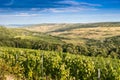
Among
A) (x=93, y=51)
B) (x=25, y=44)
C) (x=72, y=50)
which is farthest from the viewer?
(x=25, y=44)

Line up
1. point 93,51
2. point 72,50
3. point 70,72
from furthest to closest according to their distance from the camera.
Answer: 1. point 72,50
2. point 93,51
3. point 70,72

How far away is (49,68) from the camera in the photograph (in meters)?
29.8

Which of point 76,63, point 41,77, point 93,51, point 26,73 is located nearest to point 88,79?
point 76,63

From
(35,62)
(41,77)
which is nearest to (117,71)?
(41,77)

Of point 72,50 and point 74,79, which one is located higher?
point 74,79

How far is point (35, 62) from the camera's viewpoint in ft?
101

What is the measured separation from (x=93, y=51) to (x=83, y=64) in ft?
202

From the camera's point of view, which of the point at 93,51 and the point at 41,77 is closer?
the point at 41,77

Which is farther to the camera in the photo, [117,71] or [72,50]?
[72,50]

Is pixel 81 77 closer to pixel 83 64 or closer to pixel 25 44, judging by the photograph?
pixel 83 64

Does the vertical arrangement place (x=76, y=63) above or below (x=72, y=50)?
above

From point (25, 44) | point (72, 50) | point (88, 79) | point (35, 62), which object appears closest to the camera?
point (88, 79)

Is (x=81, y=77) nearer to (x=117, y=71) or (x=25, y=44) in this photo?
(x=117, y=71)

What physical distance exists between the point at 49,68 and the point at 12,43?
105931 mm
